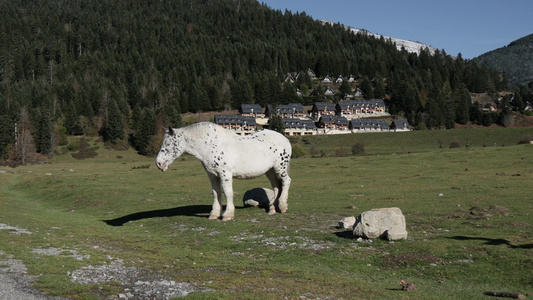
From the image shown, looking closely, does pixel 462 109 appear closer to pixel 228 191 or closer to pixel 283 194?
pixel 283 194

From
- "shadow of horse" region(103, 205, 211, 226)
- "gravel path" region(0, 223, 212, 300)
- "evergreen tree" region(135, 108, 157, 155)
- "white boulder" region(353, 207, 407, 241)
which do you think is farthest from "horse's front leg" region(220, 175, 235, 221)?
"evergreen tree" region(135, 108, 157, 155)

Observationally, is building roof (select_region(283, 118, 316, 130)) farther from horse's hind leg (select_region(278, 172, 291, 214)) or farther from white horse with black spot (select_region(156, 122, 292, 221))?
white horse with black spot (select_region(156, 122, 292, 221))

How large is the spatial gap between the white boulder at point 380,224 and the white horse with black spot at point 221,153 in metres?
6.62

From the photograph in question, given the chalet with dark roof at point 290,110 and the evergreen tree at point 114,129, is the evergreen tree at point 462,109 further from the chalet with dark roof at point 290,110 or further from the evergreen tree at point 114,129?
the evergreen tree at point 114,129

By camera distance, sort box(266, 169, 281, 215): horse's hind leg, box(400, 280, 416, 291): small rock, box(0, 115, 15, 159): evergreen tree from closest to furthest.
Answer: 1. box(400, 280, 416, 291): small rock
2. box(266, 169, 281, 215): horse's hind leg
3. box(0, 115, 15, 159): evergreen tree

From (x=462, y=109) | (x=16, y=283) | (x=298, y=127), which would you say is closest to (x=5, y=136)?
(x=298, y=127)

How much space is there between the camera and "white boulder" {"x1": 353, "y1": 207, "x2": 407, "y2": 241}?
630 inches

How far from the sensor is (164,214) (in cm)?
2552

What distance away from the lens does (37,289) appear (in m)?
9.79

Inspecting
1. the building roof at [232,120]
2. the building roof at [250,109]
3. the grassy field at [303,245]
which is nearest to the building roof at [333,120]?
the building roof at [232,120]

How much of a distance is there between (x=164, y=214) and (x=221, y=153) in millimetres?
6955

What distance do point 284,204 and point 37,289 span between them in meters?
14.8

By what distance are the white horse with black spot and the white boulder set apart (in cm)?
662

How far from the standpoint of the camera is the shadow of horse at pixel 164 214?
24.3 m
